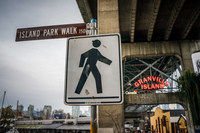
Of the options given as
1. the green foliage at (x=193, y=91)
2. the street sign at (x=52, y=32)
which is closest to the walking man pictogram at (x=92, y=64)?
the street sign at (x=52, y=32)

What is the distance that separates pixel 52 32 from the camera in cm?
383

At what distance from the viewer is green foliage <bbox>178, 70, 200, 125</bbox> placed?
1511 centimetres

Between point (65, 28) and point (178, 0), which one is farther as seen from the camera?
point (178, 0)

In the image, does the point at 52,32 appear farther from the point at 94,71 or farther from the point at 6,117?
the point at 6,117

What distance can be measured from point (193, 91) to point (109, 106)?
1001cm

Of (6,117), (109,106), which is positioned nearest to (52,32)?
(109,106)

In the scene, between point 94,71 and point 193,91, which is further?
point 193,91

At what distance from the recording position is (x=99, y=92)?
1.65 meters

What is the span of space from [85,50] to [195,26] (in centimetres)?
2172

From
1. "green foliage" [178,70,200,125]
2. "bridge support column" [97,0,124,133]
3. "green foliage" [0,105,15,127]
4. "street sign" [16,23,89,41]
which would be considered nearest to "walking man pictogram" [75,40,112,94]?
"street sign" [16,23,89,41]

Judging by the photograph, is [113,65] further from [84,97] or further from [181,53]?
[181,53]

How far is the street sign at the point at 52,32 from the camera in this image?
3732 millimetres

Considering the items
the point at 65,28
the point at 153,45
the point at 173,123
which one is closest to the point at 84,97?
the point at 65,28

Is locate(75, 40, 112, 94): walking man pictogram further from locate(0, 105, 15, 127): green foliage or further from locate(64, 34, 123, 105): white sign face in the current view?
locate(0, 105, 15, 127): green foliage
